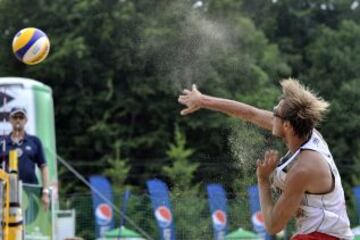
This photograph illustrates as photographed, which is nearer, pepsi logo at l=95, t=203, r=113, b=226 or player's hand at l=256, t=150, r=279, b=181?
player's hand at l=256, t=150, r=279, b=181

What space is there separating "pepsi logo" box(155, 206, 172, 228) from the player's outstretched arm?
4.95 metres

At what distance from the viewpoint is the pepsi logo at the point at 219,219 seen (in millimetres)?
10367

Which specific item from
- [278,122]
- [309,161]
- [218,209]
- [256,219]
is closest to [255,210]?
[218,209]

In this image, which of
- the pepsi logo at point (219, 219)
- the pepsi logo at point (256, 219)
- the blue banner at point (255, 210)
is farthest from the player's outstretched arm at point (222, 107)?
the pepsi logo at point (256, 219)

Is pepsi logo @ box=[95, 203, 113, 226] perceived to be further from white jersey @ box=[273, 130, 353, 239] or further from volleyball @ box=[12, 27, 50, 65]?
white jersey @ box=[273, 130, 353, 239]

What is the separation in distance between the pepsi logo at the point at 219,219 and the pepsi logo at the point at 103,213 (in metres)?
2.91

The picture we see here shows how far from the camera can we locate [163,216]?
33.1ft

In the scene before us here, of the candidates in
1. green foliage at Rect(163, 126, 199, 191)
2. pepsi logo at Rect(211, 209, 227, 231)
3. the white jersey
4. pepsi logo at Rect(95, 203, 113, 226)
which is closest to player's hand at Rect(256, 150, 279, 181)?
the white jersey

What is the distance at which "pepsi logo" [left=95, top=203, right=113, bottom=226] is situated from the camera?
13.2m

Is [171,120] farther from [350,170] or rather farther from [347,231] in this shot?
[347,231]

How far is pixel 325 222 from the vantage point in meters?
4.45

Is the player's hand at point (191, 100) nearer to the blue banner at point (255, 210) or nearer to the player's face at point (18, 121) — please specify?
the blue banner at point (255, 210)

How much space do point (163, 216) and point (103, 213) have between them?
11.1ft

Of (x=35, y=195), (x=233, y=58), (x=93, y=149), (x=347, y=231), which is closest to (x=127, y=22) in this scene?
(x=233, y=58)
